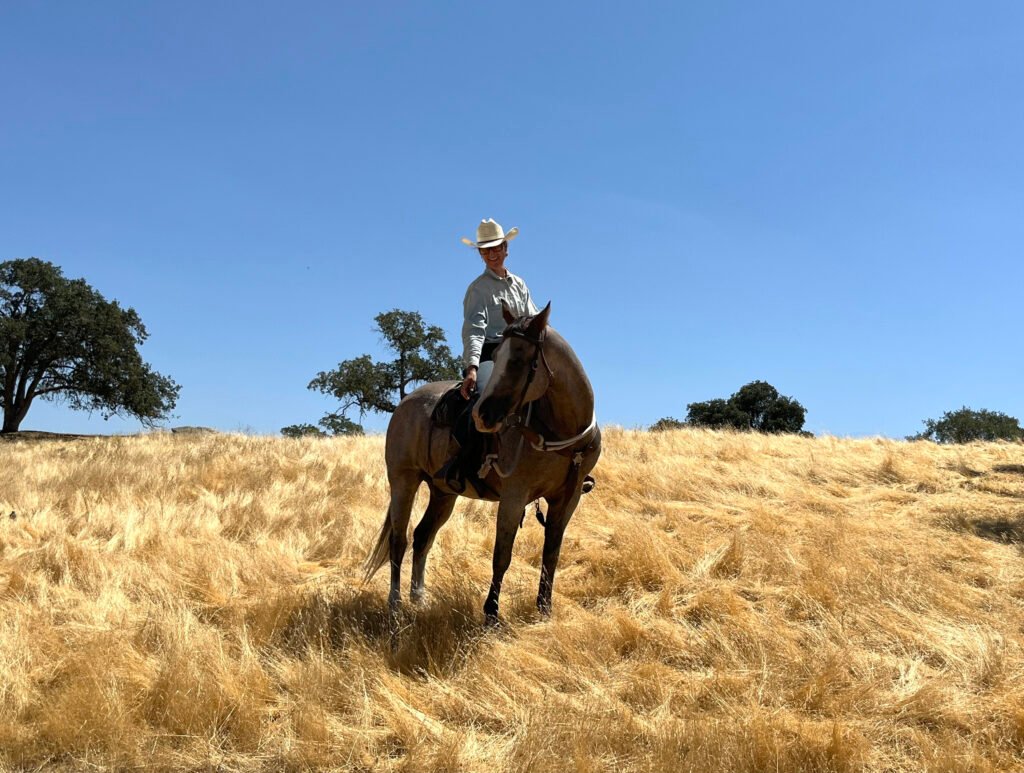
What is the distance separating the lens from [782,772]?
11.0ft

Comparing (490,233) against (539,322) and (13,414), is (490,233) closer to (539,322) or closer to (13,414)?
(539,322)

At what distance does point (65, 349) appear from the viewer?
3647 centimetres

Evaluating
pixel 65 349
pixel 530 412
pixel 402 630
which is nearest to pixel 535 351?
pixel 530 412

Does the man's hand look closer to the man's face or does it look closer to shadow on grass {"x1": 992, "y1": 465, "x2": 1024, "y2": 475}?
the man's face

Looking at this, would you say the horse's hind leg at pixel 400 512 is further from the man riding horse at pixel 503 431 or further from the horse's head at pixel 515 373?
the horse's head at pixel 515 373

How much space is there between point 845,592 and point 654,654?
2.15m

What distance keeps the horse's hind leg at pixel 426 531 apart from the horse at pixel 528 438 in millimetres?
28

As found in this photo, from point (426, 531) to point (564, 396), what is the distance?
7.51 feet

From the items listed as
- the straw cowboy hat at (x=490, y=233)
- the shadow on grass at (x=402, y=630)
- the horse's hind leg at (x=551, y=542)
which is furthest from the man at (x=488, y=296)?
the shadow on grass at (x=402, y=630)

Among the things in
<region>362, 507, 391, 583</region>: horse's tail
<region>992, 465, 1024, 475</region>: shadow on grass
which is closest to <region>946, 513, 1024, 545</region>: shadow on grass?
<region>992, 465, 1024, 475</region>: shadow on grass

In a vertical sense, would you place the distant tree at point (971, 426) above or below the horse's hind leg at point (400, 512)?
above

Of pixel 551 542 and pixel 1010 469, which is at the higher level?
pixel 1010 469

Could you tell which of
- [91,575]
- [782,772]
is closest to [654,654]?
[782,772]

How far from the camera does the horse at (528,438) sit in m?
4.97
